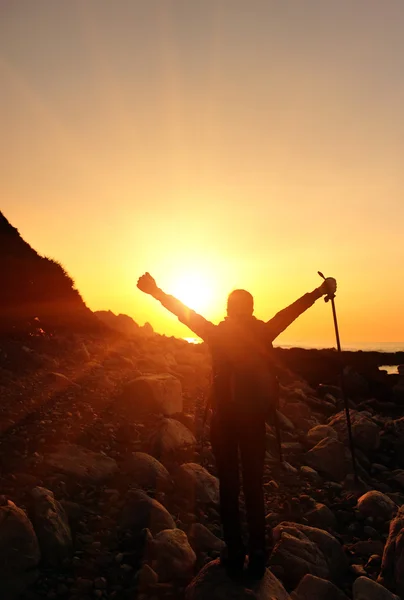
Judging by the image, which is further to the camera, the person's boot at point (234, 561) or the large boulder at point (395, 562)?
the large boulder at point (395, 562)

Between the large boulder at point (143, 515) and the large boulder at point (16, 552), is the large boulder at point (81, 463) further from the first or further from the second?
the large boulder at point (16, 552)

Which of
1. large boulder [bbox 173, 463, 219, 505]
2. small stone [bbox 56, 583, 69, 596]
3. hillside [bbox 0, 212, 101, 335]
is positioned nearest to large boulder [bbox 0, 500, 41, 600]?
small stone [bbox 56, 583, 69, 596]

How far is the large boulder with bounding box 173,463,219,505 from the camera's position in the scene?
7711mm

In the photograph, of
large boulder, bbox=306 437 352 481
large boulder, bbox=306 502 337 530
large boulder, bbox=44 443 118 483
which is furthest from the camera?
large boulder, bbox=306 437 352 481

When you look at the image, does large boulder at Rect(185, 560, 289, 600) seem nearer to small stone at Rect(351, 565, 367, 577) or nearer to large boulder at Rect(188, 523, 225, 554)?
large boulder at Rect(188, 523, 225, 554)

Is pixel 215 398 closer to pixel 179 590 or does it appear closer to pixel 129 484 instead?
pixel 179 590

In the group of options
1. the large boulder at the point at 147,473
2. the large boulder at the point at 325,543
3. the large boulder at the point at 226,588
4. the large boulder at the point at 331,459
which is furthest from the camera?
the large boulder at the point at 331,459

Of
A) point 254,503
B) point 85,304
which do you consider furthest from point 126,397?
point 85,304

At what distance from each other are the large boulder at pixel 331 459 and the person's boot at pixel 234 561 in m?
6.22

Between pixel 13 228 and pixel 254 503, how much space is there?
21.3 metres

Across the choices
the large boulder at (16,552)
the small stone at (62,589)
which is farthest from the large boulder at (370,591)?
the large boulder at (16,552)

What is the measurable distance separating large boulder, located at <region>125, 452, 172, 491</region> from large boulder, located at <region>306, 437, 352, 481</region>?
4.45m

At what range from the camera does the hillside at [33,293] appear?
15.6 meters

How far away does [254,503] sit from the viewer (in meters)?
5.13
